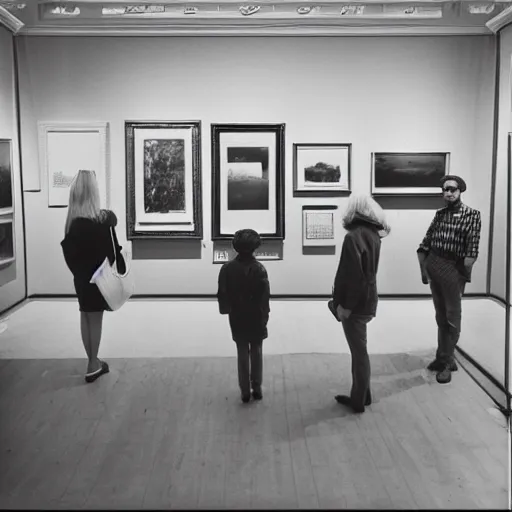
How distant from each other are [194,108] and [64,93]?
5.50 ft

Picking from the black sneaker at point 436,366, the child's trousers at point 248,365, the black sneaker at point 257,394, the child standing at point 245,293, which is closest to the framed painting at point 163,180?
the child standing at point 245,293

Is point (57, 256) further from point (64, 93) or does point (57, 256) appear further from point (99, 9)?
point (99, 9)

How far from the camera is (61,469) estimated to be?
4.23 metres

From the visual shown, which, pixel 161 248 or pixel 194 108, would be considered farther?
pixel 194 108

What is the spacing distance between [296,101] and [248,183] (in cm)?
141

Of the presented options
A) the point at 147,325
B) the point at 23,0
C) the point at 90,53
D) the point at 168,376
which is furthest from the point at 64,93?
the point at 168,376

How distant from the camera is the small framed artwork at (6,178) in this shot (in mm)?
5945

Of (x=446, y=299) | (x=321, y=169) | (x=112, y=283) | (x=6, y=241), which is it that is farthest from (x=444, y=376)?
(x=6, y=241)

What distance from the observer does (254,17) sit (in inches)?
266

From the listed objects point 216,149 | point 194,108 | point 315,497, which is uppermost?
point 194,108

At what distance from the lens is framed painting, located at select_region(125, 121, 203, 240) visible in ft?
23.0

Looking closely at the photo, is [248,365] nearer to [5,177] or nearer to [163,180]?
[5,177]

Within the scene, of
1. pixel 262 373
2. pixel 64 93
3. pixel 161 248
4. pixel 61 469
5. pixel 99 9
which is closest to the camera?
pixel 61 469

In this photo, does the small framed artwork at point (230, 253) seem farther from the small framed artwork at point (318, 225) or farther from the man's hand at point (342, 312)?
the man's hand at point (342, 312)
